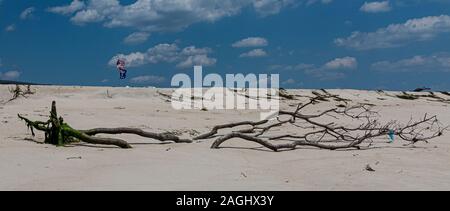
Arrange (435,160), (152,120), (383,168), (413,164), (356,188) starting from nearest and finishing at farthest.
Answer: (356,188)
(383,168)
(413,164)
(435,160)
(152,120)

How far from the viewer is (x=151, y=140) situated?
7.51 m

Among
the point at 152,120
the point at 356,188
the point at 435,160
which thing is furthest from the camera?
the point at 152,120

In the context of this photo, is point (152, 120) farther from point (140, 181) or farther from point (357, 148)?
point (140, 181)

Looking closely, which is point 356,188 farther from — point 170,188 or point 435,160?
point 435,160

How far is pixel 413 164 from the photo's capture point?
571 centimetres
